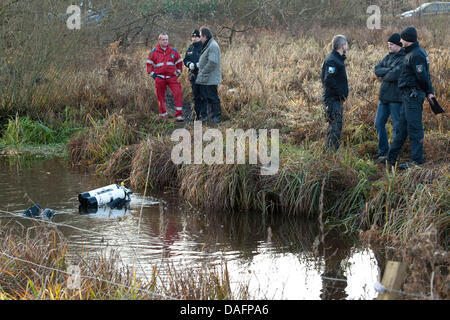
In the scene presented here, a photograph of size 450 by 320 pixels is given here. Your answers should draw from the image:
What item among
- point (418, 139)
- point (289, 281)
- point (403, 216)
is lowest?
point (289, 281)

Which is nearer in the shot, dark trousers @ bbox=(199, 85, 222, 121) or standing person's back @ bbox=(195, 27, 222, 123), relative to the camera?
standing person's back @ bbox=(195, 27, 222, 123)

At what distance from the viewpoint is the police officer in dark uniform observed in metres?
8.61

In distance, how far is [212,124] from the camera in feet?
40.9

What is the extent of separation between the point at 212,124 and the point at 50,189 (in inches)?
135

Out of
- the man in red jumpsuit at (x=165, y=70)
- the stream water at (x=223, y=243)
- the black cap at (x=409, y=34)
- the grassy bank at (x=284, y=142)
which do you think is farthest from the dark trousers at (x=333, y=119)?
the man in red jumpsuit at (x=165, y=70)

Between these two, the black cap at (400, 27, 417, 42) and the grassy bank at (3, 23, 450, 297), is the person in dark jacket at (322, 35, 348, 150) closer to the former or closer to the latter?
the grassy bank at (3, 23, 450, 297)

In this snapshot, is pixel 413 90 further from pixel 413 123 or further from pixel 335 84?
pixel 335 84

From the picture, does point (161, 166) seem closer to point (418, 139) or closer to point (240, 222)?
point (240, 222)

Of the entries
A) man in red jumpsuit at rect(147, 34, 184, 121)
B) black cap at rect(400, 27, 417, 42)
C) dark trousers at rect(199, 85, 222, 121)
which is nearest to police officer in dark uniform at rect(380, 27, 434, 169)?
black cap at rect(400, 27, 417, 42)

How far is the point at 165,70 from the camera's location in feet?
44.0

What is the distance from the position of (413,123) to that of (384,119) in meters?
0.80

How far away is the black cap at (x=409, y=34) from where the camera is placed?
851cm

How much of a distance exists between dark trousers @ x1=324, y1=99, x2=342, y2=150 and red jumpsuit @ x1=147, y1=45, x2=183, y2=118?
4431 mm
